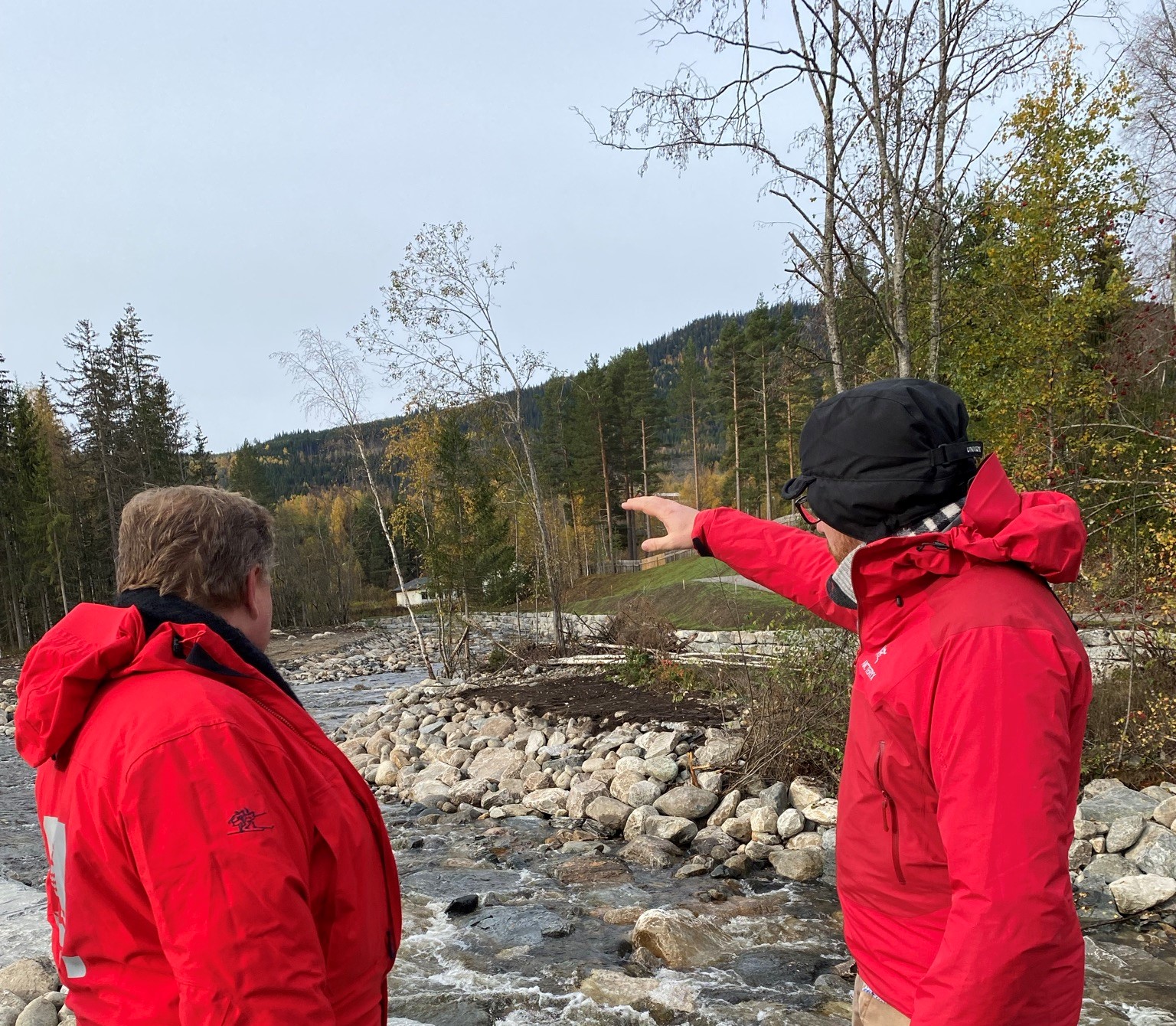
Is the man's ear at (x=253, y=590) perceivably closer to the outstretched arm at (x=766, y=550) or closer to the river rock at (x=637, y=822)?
the outstretched arm at (x=766, y=550)

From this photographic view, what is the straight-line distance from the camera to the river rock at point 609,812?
7.66m

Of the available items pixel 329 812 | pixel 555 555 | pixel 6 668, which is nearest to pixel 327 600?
pixel 6 668

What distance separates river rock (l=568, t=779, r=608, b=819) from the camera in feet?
26.5

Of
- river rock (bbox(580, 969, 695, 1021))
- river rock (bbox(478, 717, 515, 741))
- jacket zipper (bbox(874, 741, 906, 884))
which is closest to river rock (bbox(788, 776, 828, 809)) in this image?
river rock (bbox(580, 969, 695, 1021))

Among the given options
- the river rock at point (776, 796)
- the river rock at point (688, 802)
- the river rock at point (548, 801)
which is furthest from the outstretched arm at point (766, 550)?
the river rock at point (548, 801)

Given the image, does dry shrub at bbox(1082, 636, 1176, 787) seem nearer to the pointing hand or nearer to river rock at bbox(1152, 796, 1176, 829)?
river rock at bbox(1152, 796, 1176, 829)

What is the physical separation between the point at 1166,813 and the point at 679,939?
372cm

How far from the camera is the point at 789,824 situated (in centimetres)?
684

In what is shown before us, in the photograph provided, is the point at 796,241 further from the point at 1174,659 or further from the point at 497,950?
the point at 497,950

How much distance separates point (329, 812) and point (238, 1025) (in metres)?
0.36

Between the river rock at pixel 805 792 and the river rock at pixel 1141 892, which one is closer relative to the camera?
the river rock at pixel 1141 892

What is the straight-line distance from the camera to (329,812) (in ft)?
5.24

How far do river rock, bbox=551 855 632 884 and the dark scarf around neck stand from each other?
548cm

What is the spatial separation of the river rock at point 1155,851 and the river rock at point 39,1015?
21.7 ft
